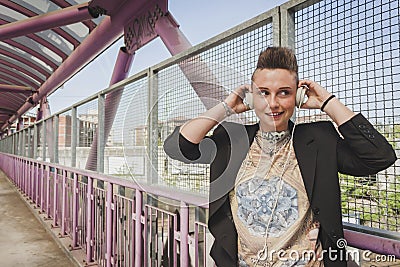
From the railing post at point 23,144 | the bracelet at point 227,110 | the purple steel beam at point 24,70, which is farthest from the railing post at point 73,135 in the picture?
the purple steel beam at point 24,70

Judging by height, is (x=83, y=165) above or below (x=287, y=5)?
below

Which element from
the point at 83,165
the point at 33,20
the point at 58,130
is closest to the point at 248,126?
the point at 83,165

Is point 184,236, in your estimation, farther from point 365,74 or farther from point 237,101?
point 365,74

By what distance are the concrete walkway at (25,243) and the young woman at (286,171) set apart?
3186 millimetres

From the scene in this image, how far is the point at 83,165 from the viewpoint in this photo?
402cm

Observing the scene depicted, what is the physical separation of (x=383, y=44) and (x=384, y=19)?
7cm

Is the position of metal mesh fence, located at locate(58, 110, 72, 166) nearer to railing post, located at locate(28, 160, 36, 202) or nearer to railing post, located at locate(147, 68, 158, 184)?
railing post, located at locate(28, 160, 36, 202)

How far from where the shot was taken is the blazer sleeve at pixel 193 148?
128cm

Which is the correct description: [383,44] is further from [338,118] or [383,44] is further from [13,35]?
[13,35]

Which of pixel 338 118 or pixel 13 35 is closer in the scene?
pixel 338 118

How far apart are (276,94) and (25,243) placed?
15.4 feet

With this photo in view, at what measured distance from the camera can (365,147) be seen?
0.99m

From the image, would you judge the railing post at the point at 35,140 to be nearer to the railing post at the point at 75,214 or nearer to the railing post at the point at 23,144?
the railing post at the point at 23,144

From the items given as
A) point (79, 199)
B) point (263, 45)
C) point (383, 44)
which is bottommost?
point (79, 199)
